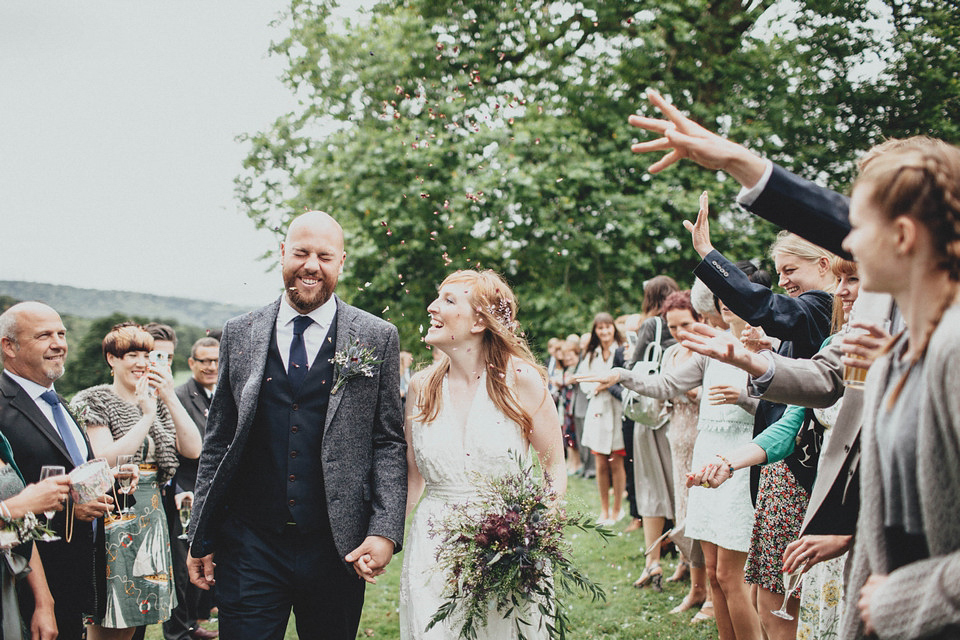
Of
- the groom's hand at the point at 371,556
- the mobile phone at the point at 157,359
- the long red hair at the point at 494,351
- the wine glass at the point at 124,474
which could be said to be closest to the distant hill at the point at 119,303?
the mobile phone at the point at 157,359

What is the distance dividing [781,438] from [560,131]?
8497mm

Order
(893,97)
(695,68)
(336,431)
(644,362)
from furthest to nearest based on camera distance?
1. (695,68)
2. (893,97)
3. (644,362)
4. (336,431)

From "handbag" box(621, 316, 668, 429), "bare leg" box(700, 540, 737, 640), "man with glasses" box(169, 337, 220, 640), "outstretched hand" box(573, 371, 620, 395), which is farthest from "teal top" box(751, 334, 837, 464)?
"man with glasses" box(169, 337, 220, 640)

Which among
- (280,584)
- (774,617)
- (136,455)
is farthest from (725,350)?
(136,455)

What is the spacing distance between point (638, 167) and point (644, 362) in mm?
6156

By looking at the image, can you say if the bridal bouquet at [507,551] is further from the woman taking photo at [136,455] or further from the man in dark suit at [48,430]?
the woman taking photo at [136,455]

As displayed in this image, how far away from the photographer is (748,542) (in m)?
4.13

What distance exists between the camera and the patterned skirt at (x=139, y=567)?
408 cm

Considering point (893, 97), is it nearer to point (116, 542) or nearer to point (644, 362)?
point (644, 362)

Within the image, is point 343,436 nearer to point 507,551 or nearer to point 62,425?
point 507,551

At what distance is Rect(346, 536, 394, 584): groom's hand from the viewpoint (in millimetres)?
3107

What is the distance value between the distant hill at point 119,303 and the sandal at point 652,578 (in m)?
4.45

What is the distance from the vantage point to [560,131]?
11.2m

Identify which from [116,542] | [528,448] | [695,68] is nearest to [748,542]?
[528,448]
